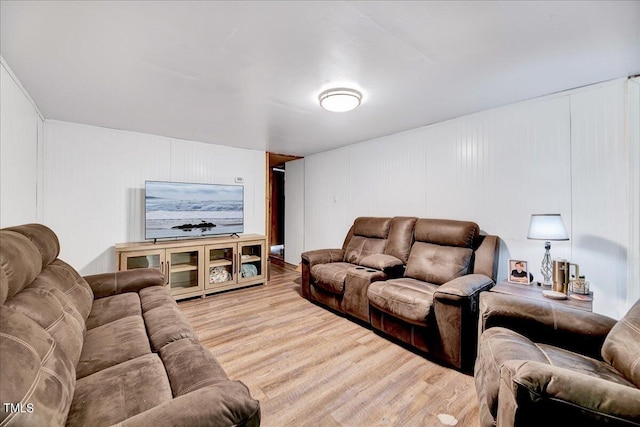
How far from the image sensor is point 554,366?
1.08m

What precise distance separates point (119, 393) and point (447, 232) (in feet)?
9.16

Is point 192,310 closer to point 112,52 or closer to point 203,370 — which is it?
point 203,370

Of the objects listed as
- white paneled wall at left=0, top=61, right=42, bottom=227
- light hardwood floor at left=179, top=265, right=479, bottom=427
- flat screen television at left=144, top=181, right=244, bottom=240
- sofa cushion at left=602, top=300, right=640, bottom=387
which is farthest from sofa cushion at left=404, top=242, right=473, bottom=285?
white paneled wall at left=0, top=61, right=42, bottom=227

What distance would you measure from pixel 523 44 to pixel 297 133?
97.8 inches

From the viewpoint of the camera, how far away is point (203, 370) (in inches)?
45.5

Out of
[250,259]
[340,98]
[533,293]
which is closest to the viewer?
[533,293]

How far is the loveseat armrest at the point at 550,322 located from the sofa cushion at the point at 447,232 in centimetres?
103

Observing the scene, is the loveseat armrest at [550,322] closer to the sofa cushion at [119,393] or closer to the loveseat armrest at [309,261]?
the sofa cushion at [119,393]

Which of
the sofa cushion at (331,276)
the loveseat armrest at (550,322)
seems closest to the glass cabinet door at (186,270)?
the sofa cushion at (331,276)

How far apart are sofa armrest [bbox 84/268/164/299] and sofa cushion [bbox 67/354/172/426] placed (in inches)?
50.7

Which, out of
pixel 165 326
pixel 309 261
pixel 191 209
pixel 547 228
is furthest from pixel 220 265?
pixel 547 228

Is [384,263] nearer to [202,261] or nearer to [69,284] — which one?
[202,261]

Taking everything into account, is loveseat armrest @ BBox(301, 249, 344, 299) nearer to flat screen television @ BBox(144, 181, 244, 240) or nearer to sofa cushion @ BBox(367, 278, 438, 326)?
sofa cushion @ BBox(367, 278, 438, 326)

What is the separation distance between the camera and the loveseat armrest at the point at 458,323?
1.96m
